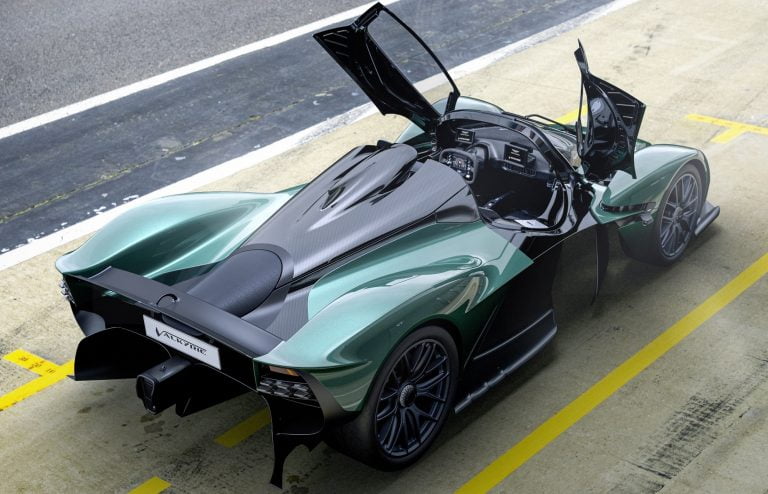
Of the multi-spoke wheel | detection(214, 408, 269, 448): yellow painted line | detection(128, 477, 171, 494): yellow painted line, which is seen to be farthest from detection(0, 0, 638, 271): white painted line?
the multi-spoke wheel

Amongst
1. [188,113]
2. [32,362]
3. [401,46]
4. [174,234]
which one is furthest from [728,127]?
[32,362]

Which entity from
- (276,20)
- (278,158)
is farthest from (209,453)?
(276,20)

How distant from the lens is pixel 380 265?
5.12 metres

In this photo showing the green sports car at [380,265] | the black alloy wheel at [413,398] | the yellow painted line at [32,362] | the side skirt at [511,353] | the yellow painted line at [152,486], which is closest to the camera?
the green sports car at [380,265]

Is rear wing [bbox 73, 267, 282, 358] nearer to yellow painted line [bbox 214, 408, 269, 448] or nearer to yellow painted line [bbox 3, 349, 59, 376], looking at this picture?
yellow painted line [bbox 214, 408, 269, 448]

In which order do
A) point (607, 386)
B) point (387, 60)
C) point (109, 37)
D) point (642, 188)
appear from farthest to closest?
point (109, 37) → point (642, 188) → point (387, 60) → point (607, 386)

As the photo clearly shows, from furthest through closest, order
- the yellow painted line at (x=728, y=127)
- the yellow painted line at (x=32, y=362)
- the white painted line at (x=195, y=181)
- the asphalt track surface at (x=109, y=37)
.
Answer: the asphalt track surface at (x=109, y=37), the yellow painted line at (x=728, y=127), the white painted line at (x=195, y=181), the yellow painted line at (x=32, y=362)

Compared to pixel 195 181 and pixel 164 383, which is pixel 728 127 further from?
pixel 164 383

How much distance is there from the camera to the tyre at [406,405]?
4.68 metres

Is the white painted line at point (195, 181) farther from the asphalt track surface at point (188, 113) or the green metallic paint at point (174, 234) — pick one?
the green metallic paint at point (174, 234)

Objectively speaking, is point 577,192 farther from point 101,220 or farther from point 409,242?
point 101,220

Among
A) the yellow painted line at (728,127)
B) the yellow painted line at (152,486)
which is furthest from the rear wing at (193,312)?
the yellow painted line at (728,127)

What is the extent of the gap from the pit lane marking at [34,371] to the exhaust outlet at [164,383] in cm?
135

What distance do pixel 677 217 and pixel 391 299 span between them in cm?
274
